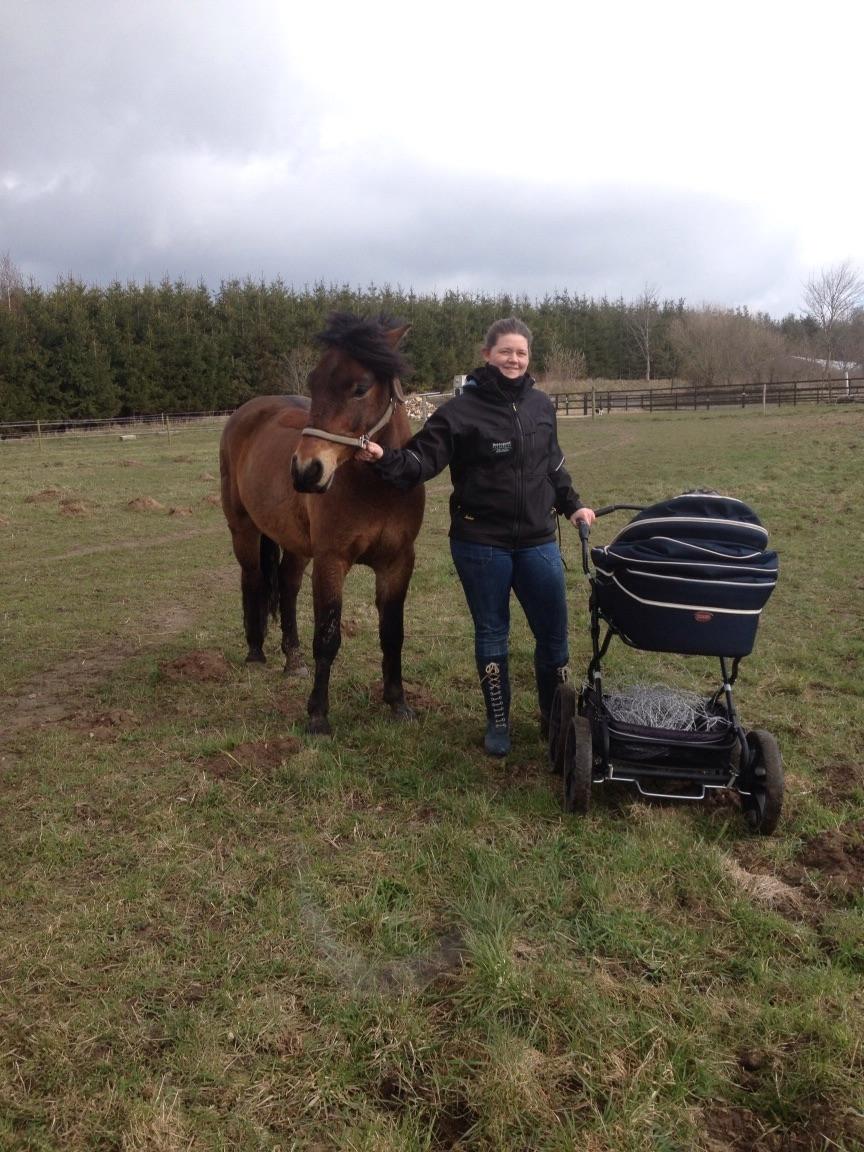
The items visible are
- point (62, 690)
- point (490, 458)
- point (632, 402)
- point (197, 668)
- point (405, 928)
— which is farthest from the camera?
point (632, 402)

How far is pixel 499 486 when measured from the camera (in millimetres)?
3695

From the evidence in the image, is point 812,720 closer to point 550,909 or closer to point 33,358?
point 550,909

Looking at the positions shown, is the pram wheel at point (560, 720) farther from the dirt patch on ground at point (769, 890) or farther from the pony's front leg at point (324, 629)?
the pony's front leg at point (324, 629)

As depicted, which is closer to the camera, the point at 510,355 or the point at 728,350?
the point at 510,355

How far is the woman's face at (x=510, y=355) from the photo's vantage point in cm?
362

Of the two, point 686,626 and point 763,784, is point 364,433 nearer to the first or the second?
point 686,626

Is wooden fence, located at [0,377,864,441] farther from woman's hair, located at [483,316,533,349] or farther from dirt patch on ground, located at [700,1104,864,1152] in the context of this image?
dirt patch on ground, located at [700,1104,864,1152]

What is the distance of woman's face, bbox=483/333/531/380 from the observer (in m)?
3.62

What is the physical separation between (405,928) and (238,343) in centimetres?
4195

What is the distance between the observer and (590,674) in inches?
144

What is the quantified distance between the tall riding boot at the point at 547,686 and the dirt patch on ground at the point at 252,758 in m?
1.30

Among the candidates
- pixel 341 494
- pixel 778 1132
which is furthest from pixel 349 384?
pixel 778 1132

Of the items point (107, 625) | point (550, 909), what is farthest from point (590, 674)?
point (107, 625)

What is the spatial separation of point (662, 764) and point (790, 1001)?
3.66ft
